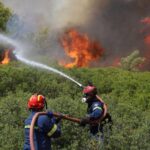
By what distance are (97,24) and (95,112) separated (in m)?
26.4

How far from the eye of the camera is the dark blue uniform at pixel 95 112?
10484 millimetres

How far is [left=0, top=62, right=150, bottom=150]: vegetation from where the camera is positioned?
10680mm

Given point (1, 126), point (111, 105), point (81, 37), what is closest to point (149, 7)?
point (81, 37)

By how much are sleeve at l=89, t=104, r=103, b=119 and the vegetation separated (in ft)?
1.49

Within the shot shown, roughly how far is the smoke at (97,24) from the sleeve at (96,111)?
78.2 ft

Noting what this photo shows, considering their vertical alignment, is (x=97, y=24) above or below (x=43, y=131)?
above

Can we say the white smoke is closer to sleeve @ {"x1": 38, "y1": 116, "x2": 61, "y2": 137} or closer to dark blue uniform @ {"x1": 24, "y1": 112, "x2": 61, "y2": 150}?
dark blue uniform @ {"x1": 24, "y1": 112, "x2": 61, "y2": 150}

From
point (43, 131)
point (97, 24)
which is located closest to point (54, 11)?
point (97, 24)

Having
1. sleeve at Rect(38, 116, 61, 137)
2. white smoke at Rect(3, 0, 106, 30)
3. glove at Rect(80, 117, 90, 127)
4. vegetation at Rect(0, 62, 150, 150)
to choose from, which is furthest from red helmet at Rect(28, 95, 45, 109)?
white smoke at Rect(3, 0, 106, 30)

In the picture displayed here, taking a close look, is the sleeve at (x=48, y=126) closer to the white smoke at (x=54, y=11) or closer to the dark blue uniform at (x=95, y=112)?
the dark blue uniform at (x=95, y=112)

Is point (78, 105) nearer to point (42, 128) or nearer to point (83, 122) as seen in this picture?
point (83, 122)

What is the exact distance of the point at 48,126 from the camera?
8.61m

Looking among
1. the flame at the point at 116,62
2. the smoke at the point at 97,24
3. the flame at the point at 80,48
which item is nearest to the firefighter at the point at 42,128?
the flame at the point at 80,48

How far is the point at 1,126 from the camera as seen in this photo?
38.1ft
